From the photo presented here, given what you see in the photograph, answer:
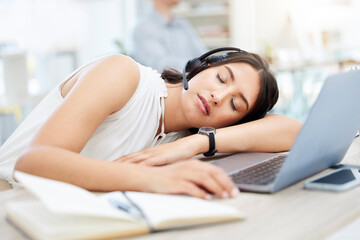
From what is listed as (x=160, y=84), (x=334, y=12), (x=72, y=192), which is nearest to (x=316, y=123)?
(x=72, y=192)

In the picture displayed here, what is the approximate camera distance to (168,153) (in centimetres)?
111

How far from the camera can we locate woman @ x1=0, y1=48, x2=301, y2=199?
85cm

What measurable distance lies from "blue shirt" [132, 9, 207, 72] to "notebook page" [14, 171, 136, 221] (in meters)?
2.79

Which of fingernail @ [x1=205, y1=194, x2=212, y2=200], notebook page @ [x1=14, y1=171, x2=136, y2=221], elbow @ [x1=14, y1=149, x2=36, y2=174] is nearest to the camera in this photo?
notebook page @ [x1=14, y1=171, x2=136, y2=221]

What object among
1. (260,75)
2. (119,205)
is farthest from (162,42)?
(119,205)

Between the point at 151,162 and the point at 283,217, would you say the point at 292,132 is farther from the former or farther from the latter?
the point at 283,217

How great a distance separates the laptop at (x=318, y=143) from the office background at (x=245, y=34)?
4.20 meters

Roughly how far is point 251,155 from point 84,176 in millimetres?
490

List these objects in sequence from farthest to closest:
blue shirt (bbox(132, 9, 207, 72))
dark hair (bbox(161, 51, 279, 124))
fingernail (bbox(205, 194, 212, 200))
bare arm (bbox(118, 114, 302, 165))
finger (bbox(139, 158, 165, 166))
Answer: blue shirt (bbox(132, 9, 207, 72)) → dark hair (bbox(161, 51, 279, 124)) → bare arm (bbox(118, 114, 302, 165)) → finger (bbox(139, 158, 165, 166)) → fingernail (bbox(205, 194, 212, 200))

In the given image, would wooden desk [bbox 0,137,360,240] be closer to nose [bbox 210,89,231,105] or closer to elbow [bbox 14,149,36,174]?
elbow [bbox 14,149,36,174]

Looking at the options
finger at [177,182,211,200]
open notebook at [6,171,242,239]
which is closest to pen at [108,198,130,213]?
open notebook at [6,171,242,239]

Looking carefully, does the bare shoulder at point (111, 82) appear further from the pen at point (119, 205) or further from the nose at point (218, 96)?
the pen at point (119, 205)

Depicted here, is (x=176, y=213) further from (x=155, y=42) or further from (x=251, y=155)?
(x=155, y=42)

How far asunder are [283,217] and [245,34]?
18.6 ft
